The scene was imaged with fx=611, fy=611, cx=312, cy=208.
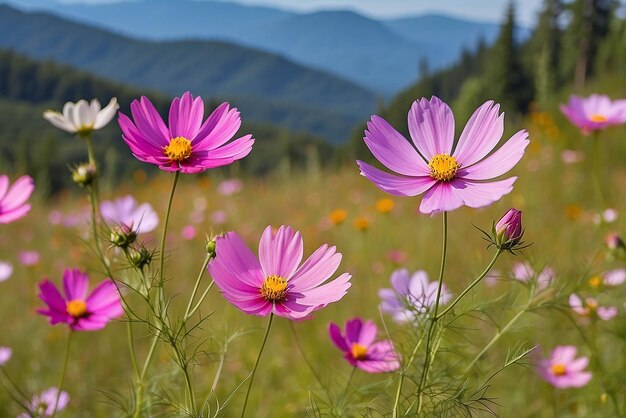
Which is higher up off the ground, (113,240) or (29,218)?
(29,218)

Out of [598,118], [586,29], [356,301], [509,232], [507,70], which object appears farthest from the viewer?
[507,70]

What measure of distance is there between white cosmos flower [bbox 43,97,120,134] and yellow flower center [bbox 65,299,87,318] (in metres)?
0.23

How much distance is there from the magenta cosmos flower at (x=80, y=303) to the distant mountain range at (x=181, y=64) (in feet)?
519

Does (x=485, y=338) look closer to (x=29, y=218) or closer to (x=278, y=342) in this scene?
(x=278, y=342)

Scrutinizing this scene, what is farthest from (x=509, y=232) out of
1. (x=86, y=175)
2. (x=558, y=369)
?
(x=558, y=369)

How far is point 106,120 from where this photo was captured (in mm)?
728

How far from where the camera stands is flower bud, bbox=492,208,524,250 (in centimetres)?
53

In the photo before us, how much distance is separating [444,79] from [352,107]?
111 metres

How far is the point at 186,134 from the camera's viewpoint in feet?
2.18

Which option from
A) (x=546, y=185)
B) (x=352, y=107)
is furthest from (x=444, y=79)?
(x=352, y=107)

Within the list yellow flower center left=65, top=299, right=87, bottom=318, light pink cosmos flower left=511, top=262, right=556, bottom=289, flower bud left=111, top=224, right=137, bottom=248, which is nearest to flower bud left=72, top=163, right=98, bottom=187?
flower bud left=111, top=224, right=137, bottom=248

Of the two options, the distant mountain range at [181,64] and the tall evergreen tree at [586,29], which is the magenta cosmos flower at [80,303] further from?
the distant mountain range at [181,64]

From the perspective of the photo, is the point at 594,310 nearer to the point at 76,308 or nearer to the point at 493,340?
the point at 493,340

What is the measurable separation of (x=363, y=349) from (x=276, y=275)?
0.26m
